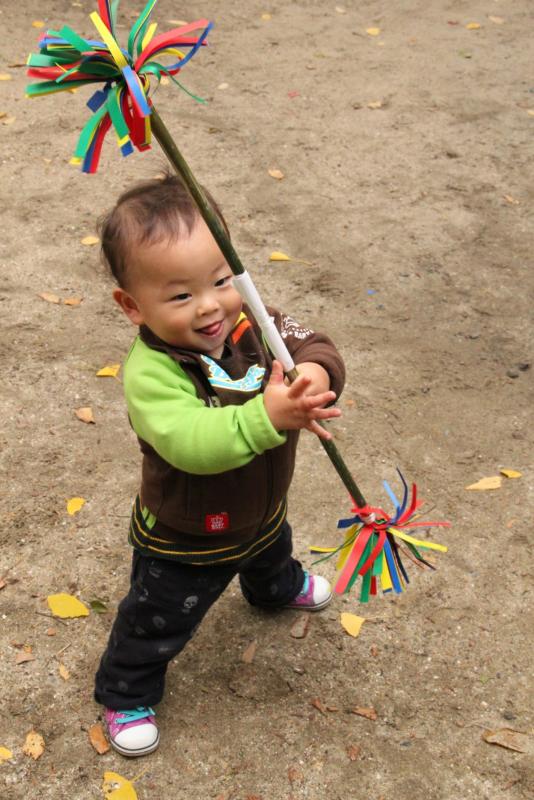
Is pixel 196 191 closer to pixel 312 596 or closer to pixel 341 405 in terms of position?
pixel 312 596

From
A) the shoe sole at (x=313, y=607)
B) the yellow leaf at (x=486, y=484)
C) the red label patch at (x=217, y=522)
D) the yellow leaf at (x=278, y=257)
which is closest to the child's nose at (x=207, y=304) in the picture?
the red label patch at (x=217, y=522)

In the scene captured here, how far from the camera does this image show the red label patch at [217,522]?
215 cm

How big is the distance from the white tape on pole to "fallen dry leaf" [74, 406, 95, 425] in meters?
1.84

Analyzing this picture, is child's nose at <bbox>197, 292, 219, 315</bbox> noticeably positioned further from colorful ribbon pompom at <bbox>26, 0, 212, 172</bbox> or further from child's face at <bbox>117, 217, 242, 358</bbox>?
colorful ribbon pompom at <bbox>26, 0, 212, 172</bbox>

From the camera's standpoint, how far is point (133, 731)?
2453 mm

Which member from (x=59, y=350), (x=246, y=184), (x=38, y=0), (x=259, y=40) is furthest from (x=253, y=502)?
(x=38, y=0)

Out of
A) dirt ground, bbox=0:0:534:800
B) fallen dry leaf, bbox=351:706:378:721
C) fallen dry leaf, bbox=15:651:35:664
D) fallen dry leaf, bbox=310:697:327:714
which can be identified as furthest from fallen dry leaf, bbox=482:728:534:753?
fallen dry leaf, bbox=15:651:35:664

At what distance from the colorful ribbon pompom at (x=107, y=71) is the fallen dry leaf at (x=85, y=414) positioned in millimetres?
1995

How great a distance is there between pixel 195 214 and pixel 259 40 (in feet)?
18.0

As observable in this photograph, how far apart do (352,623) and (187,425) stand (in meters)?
1.24

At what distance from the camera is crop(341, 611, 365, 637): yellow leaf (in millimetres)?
2840

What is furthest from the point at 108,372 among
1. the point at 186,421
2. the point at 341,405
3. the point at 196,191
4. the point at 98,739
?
the point at 196,191

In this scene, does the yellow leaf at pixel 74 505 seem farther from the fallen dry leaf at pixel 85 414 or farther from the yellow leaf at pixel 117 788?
the yellow leaf at pixel 117 788

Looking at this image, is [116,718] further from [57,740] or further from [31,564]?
[31,564]
